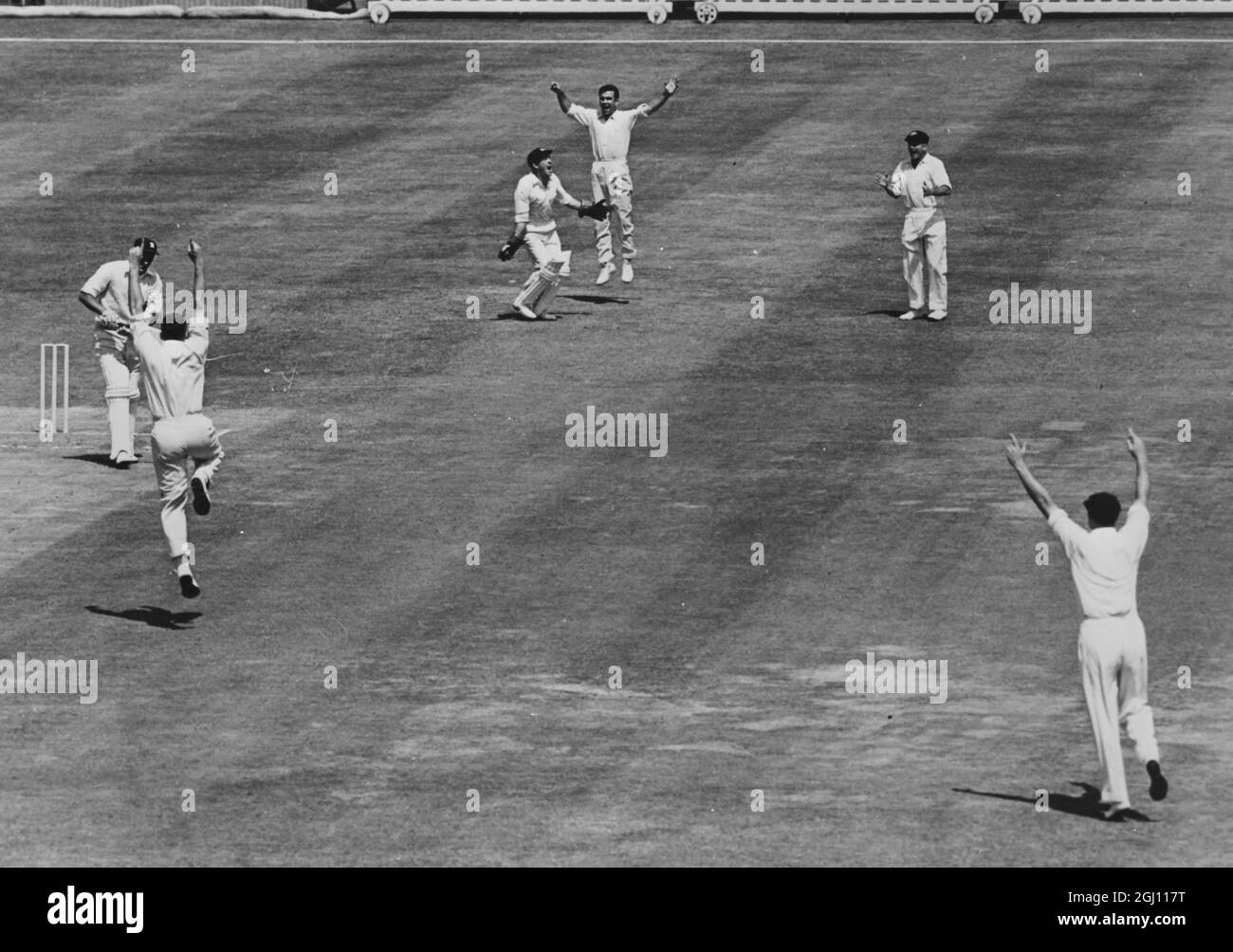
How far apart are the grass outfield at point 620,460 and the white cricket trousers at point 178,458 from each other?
827mm

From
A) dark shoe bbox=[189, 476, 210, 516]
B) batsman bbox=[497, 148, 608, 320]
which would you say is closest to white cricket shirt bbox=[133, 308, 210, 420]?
dark shoe bbox=[189, 476, 210, 516]

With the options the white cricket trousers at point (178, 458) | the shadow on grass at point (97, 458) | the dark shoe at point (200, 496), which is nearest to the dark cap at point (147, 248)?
the white cricket trousers at point (178, 458)

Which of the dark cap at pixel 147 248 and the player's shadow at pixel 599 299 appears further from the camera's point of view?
the player's shadow at pixel 599 299

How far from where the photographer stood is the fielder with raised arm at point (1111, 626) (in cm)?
1730

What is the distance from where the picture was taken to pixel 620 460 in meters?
27.8

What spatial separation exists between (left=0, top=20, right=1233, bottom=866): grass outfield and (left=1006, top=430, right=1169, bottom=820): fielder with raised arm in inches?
24.7

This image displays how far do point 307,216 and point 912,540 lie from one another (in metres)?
15.7

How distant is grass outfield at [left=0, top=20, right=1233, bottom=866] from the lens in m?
18.7

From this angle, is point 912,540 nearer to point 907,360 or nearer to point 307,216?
point 907,360

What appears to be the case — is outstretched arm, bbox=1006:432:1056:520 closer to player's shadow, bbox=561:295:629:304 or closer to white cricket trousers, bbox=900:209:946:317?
white cricket trousers, bbox=900:209:946:317

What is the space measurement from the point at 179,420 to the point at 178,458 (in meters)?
0.32

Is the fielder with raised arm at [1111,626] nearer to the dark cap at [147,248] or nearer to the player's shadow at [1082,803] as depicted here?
the player's shadow at [1082,803]
